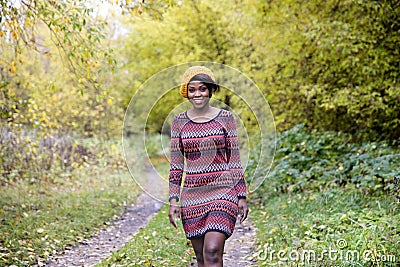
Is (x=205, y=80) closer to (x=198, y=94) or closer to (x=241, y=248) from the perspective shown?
(x=198, y=94)

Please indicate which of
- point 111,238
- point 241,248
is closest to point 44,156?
point 111,238

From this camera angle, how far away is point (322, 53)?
771 cm

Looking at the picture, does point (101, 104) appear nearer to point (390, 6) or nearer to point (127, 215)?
point (127, 215)

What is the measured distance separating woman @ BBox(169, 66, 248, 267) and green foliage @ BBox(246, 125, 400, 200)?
3.17 metres

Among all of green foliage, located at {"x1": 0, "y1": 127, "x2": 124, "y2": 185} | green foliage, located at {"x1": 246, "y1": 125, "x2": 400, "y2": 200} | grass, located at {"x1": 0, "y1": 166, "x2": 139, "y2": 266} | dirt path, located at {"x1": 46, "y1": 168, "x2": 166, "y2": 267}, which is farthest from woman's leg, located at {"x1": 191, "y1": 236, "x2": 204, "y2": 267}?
green foliage, located at {"x1": 0, "y1": 127, "x2": 124, "y2": 185}

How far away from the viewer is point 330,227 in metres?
5.04

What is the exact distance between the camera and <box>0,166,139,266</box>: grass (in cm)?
543

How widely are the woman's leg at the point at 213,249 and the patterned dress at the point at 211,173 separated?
3.0 inches

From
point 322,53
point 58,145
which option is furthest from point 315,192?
point 58,145

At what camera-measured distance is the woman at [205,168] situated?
312 cm

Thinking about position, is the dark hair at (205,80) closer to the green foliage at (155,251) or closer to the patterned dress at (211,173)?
the patterned dress at (211,173)

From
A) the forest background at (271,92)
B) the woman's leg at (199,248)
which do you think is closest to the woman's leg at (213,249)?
the woman's leg at (199,248)

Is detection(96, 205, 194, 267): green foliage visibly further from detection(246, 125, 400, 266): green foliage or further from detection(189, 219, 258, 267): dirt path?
detection(246, 125, 400, 266): green foliage

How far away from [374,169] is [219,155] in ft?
12.8
